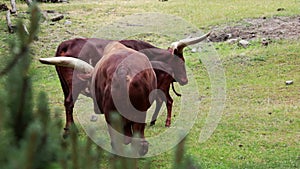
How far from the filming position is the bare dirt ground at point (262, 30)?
1270 centimetres

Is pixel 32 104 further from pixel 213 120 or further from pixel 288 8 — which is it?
pixel 288 8

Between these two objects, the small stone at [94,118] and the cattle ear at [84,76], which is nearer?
the cattle ear at [84,76]

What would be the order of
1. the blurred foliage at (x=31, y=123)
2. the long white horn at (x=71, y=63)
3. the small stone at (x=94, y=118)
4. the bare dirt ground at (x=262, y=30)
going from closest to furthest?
the blurred foliage at (x=31, y=123) < the long white horn at (x=71, y=63) < the small stone at (x=94, y=118) < the bare dirt ground at (x=262, y=30)

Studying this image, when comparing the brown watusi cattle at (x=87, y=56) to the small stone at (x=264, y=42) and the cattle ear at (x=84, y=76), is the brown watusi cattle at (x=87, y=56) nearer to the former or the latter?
the cattle ear at (x=84, y=76)

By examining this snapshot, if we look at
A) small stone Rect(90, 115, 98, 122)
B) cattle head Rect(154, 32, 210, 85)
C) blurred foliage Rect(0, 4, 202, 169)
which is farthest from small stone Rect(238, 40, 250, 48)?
blurred foliage Rect(0, 4, 202, 169)

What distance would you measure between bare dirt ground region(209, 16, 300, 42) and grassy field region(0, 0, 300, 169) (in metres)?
0.41

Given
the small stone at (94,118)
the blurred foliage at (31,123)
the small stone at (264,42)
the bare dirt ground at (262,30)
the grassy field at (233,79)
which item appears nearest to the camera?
the blurred foliage at (31,123)

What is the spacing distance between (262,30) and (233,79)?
328cm

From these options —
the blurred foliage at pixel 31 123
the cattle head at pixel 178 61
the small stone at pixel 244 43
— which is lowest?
the small stone at pixel 244 43

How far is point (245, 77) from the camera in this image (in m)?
10.3

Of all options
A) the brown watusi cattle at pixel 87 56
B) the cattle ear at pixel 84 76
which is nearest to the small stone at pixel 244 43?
the brown watusi cattle at pixel 87 56

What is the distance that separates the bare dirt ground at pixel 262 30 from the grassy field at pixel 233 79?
41cm

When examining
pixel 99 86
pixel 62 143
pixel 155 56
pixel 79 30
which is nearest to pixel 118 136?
pixel 62 143

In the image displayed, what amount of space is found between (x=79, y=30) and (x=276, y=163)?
9257 mm
